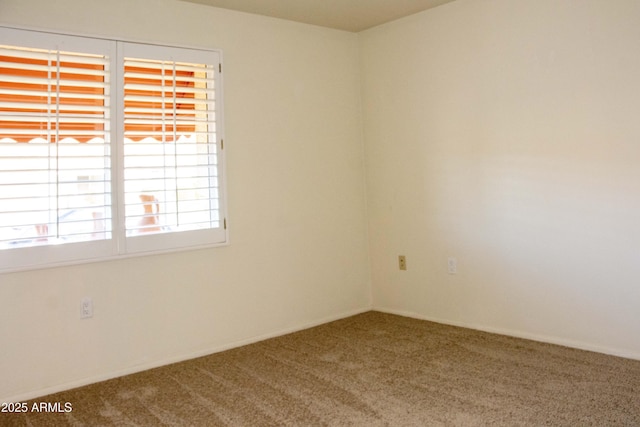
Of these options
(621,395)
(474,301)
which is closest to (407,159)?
(474,301)

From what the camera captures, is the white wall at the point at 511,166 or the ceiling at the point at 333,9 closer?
the white wall at the point at 511,166

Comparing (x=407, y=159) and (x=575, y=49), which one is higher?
(x=575, y=49)

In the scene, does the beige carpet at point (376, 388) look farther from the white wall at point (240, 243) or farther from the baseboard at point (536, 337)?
the white wall at point (240, 243)

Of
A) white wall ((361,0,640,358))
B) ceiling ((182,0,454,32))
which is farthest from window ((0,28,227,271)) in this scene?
white wall ((361,0,640,358))

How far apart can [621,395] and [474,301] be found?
1261mm

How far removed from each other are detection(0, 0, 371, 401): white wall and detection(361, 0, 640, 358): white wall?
1.01ft

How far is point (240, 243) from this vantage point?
3561 mm

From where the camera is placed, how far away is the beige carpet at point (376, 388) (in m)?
2.34

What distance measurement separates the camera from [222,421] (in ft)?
7.78

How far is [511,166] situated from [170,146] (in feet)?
7.10

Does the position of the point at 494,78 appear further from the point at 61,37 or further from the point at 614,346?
the point at 61,37

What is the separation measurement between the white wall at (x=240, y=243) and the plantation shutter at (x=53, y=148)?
20 centimetres

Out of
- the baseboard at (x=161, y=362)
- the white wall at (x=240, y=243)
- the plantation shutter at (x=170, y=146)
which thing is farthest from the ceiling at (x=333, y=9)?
the baseboard at (x=161, y=362)

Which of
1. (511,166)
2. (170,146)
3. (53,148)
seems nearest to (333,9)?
(170,146)
